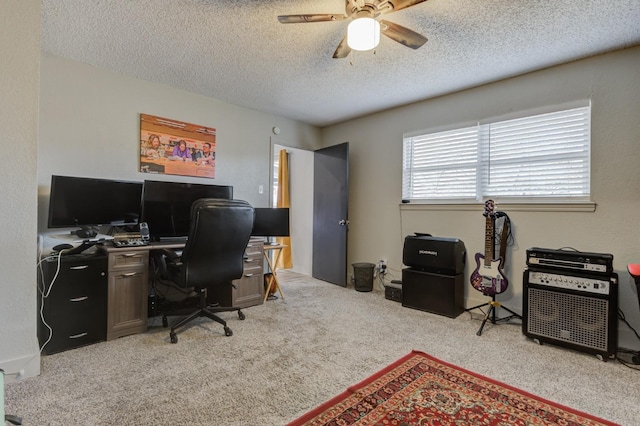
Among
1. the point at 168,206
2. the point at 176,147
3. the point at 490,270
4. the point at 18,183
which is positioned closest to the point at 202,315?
the point at 168,206

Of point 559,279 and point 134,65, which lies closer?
point 559,279

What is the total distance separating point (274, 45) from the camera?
Answer: 8.43ft

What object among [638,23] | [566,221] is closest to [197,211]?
[566,221]

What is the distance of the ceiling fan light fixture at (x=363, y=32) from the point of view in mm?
1822

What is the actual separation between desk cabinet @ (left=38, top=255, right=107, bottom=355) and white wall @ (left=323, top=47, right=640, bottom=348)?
3200 mm

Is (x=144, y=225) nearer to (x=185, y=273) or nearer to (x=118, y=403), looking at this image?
(x=185, y=273)

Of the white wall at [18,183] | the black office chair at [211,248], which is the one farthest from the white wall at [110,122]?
the black office chair at [211,248]

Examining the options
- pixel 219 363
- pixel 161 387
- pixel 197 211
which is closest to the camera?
pixel 161 387

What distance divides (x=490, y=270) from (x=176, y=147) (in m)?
3.61

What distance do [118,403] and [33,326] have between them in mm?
884

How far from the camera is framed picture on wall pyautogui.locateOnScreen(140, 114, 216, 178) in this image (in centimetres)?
335

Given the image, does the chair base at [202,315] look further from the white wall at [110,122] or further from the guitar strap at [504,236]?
the guitar strap at [504,236]

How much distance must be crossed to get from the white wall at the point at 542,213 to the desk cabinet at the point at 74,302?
3.20m

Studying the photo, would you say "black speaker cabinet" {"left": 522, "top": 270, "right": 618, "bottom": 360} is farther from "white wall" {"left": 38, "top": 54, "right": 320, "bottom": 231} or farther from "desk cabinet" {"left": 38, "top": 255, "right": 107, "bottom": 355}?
"desk cabinet" {"left": 38, "top": 255, "right": 107, "bottom": 355}
